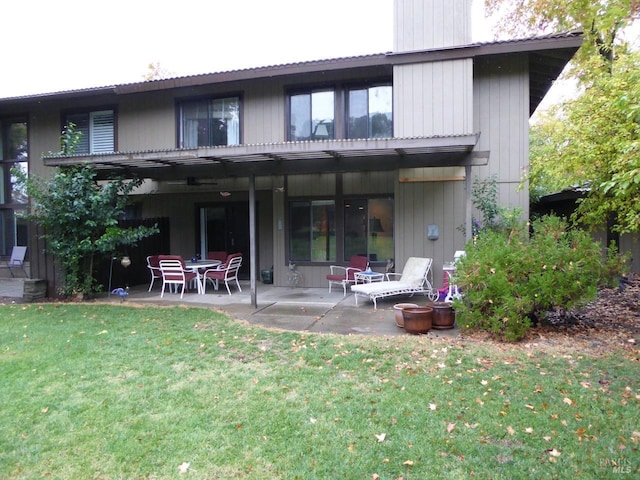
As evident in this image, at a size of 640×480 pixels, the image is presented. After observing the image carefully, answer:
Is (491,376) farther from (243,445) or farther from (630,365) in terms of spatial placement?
(243,445)

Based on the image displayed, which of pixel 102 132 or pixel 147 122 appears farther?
pixel 102 132

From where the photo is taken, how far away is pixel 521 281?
5477 millimetres

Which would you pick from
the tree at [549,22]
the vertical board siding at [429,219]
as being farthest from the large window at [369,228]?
the tree at [549,22]

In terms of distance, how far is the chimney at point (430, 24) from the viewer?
27.5ft

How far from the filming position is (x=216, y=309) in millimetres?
7469

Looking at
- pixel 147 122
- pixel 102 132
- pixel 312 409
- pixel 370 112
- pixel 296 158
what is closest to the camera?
pixel 312 409

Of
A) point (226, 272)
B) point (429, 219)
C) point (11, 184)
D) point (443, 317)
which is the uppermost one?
point (11, 184)

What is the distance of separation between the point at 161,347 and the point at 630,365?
5.19 metres

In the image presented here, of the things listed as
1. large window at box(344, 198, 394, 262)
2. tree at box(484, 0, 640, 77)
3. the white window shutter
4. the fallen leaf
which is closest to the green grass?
the fallen leaf

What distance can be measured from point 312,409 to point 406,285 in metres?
4.61

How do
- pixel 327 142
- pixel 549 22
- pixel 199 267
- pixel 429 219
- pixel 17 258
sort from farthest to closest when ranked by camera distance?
1. pixel 549 22
2. pixel 17 258
3. pixel 199 267
4. pixel 429 219
5. pixel 327 142

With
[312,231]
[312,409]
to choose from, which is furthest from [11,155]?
[312,409]

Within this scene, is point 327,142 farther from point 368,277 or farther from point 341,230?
point 341,230

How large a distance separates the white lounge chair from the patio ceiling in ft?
6.21
